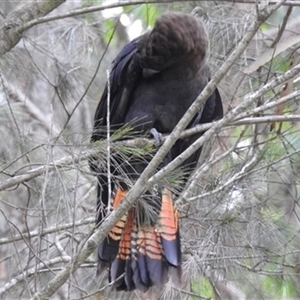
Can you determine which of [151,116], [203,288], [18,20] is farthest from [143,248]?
[18,20]

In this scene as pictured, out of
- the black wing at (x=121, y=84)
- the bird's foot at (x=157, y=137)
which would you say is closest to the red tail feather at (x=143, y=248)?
the bird's foot at (x=157, y=137)

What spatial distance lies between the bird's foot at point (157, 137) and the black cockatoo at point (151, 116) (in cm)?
3

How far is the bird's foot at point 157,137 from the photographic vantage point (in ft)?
7.32

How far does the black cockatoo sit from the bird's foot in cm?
3

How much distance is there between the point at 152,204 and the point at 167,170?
1.34ft

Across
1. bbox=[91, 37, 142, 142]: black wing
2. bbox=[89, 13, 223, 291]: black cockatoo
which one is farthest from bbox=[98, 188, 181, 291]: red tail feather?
bbox=[91, 37, 142, 142]: black wing

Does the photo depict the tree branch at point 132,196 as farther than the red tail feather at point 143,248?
No

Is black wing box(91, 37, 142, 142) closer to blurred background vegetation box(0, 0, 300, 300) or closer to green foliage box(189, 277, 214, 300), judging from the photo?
blurred background vegetation box(0, 0, 300, 300)

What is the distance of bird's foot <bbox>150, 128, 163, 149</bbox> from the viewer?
2.23m

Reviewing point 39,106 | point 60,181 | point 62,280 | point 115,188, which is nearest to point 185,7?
point 39,106

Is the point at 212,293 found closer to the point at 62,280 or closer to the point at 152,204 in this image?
the point at 152,204

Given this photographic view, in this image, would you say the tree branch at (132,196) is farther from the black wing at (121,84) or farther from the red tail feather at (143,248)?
the black wing at (121,84)

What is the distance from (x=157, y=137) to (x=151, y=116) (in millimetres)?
172

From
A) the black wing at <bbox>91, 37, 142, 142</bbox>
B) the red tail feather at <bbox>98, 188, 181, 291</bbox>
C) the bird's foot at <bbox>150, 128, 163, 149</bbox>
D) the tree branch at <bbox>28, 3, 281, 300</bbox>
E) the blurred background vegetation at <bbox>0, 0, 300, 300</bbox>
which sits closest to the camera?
the tree branch at <bbox>28, 3, 281, 300</bbox>
